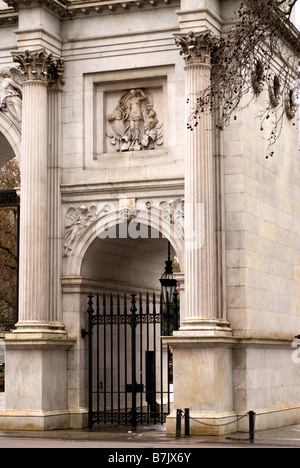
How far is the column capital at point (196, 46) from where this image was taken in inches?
1093

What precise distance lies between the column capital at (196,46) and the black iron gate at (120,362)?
5952 mm

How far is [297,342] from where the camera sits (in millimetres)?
31812

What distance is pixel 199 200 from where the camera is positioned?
2745 centimetres

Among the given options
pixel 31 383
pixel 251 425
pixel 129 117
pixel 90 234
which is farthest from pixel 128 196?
pixel 251 425

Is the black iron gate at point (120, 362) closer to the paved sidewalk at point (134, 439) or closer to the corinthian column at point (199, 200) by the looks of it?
the paved sidewalk at point (134, 439)

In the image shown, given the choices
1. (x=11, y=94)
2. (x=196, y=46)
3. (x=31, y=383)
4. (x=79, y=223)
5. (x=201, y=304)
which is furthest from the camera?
(x=11, y=94)

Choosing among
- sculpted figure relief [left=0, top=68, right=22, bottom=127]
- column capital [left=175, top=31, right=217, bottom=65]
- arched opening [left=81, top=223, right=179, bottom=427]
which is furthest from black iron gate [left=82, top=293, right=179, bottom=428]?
→ column capital [left=175, top=31, right=217, bottom=65]

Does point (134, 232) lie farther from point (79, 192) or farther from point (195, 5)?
point (195, 5)

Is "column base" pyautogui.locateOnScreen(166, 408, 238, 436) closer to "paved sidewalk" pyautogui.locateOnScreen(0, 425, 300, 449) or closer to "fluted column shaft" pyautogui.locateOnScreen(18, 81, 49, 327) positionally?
"paved sidewalk" pyautogui.locateOnScreen(0, 425, 300, 449)

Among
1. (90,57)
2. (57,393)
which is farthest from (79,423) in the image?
(90,57)

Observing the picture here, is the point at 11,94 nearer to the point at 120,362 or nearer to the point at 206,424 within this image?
the point at 120,362

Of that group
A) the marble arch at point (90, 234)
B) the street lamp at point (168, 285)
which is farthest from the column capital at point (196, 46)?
the street lamp at point (168, 285)

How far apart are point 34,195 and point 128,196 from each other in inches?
94.2
